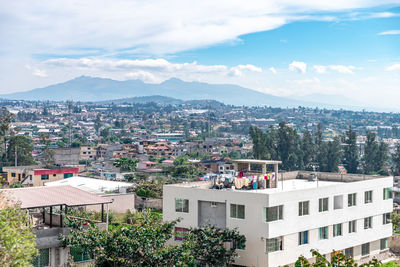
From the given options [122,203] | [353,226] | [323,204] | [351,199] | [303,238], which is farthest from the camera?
[122,203]

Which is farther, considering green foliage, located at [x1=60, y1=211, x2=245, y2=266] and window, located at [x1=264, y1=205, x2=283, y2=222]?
window, located at [x1=264, y1=205, x2=283, y2=222]

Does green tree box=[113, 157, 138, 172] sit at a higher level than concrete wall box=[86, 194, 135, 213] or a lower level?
lower

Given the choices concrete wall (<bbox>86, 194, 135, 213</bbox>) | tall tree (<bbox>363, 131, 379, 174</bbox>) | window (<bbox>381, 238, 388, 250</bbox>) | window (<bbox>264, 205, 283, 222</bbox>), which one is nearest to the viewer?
window (<bbox>264, 205, 283, 222</bbox>)

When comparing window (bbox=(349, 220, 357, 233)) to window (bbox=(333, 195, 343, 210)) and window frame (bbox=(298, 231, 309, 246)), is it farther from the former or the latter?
window frame (bbox=(298, 231, 309, 246))

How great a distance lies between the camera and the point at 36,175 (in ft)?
174

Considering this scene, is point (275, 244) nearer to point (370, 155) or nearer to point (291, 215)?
point (291, 215)

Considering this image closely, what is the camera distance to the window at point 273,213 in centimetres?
2364

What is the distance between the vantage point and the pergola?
20.0 m

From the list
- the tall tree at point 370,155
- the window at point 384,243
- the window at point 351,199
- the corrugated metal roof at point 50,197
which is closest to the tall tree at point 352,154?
the tall tree at point 370,155

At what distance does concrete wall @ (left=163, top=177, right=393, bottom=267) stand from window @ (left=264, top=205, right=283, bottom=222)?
0.59ft

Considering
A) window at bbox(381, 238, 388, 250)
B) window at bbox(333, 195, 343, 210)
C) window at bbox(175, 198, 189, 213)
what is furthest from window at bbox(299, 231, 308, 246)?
window at bbox(381, 238, 388, 250)

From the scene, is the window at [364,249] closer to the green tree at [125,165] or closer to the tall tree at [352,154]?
the green tree at [125,165]

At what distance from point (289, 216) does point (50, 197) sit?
32.4ft

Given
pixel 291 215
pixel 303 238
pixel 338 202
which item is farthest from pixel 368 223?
pixel 291 215
